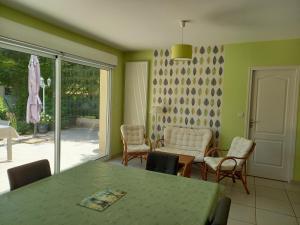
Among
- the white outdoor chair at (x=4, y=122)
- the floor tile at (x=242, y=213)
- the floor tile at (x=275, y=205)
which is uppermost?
the white outdoor chair at (x=4, y=122)

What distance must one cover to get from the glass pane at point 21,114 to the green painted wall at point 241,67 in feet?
10.5

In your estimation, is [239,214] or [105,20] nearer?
[239,214]

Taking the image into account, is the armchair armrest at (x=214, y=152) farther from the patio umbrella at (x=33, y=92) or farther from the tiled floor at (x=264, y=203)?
the patio umbrella at (x=33, y=92)

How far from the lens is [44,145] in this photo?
379 centimetres

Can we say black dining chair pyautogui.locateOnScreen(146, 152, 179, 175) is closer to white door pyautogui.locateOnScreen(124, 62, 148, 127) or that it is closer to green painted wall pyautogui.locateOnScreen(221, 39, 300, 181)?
green painted wall pyautogui.locateOnScreen(221, 39, 300, 181)

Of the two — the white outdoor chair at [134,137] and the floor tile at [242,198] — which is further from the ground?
the white outdoor chair at [134,137]

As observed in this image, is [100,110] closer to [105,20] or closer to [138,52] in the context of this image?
[138,52]

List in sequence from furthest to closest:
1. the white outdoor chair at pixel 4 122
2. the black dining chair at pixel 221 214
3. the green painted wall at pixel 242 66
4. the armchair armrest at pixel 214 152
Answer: the armchair armrest at pixel 214 152 → the green painted wall at pixel 242 66 → the white outdoor chair at pixel 4 122 → the black dining chair at pixel 221 214

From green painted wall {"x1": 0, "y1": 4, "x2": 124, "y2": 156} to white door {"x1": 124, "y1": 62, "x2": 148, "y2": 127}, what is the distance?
15 centimetres

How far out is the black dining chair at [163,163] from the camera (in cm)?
239

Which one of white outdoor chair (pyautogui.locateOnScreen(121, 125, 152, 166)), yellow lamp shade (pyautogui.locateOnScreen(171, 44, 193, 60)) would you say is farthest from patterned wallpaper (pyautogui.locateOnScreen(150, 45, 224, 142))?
yellow lamp shade (pyautogui.locateOnScreen(171, 44, 193, 60))

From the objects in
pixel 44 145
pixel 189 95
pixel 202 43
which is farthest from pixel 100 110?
pixel 202 43

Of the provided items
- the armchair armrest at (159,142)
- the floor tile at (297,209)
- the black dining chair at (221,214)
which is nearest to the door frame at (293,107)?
the floor tile at (297,209)

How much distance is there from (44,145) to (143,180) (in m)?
2.48
